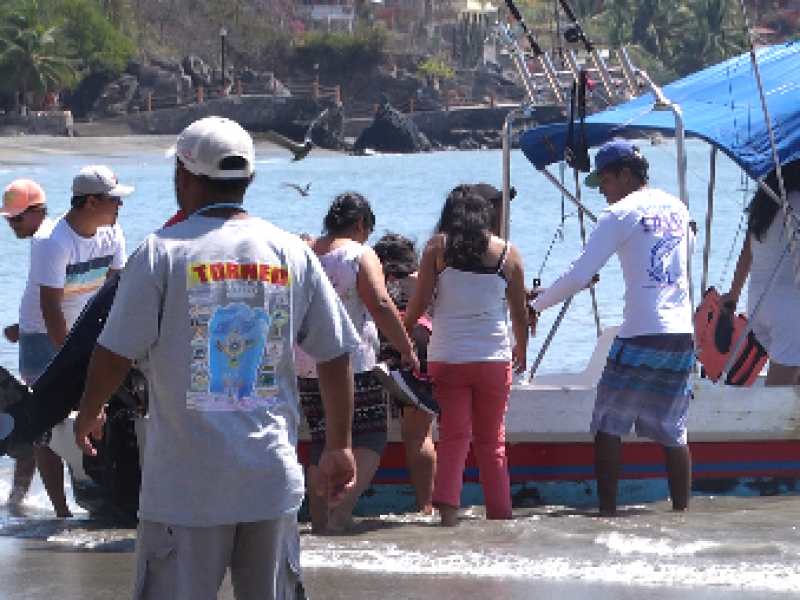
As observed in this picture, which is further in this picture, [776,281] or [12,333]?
[776,281]

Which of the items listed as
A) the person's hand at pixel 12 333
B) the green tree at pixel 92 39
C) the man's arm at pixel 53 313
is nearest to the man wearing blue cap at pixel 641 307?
the man's arm at pixel 53 313

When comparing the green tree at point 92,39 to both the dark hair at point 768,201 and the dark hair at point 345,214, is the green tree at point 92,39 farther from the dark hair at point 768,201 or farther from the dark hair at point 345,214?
the dark hair at point 345,214

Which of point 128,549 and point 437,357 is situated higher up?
point 437,357

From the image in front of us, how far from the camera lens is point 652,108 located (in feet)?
22.4

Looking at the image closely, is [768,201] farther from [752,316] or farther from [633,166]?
[633,166]

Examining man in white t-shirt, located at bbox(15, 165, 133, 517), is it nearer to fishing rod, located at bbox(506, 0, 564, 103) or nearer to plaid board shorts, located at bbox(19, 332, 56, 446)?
plaid board shorts, located at bbox(19, 332, 56, 446)

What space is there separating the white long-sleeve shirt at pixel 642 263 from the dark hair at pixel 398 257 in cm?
69

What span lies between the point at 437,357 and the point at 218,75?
81213 mm

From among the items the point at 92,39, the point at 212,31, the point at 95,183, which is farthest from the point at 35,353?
the point at 212,31

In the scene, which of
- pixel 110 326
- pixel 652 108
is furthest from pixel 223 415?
pixel 652 108

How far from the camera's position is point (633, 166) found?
624 cm

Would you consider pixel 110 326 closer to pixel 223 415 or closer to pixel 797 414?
pixel 223 415

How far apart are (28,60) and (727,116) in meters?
68.3

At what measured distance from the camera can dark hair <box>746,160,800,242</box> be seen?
275 inches
